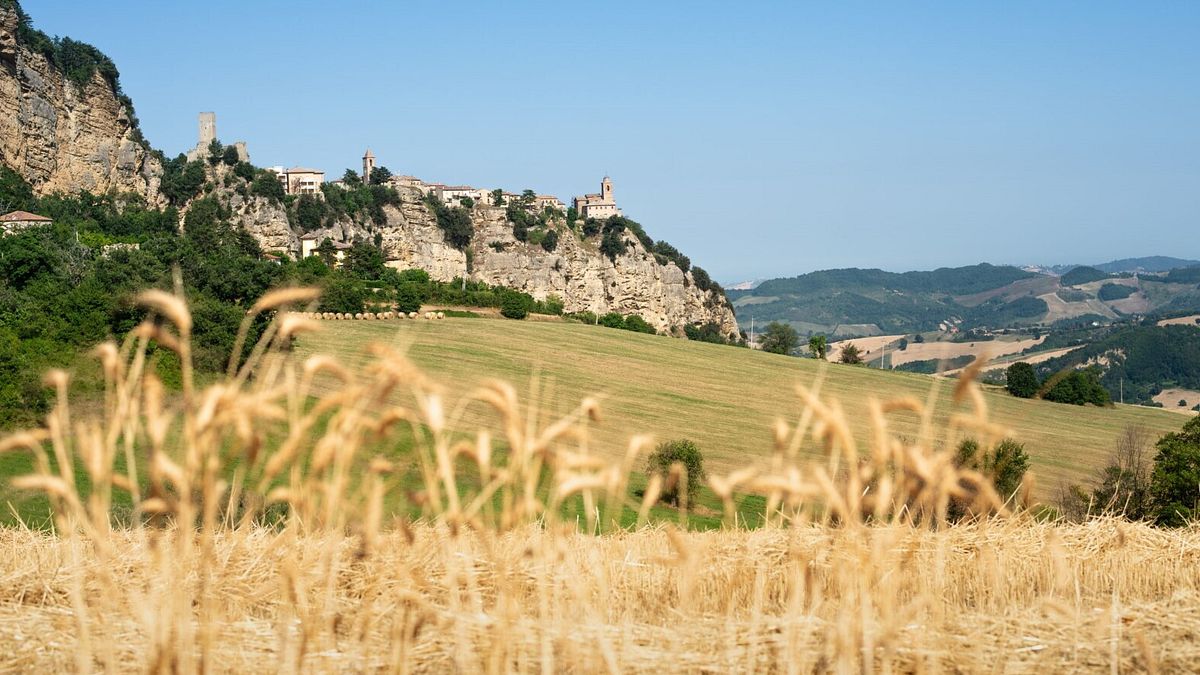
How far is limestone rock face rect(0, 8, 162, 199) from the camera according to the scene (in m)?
79.6

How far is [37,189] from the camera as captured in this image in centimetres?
8250

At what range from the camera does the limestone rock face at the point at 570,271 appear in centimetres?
11825

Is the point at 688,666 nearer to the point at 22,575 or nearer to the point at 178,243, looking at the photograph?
the point at 22,575

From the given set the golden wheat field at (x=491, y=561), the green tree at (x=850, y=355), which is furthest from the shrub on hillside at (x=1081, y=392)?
the golden wheat field at (x=491, y=561)

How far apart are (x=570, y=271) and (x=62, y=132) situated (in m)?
59.0

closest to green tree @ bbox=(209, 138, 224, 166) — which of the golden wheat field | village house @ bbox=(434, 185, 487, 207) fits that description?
village house @ bbox=(434, 185, 487, 207)

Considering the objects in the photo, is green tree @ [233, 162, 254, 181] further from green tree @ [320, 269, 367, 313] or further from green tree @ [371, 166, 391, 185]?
green tree @ [320, 269, 367, 313]

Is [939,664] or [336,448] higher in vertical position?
[336,448]

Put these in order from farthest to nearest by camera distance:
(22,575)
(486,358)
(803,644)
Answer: (486,358)
(22,575)
(803,644)

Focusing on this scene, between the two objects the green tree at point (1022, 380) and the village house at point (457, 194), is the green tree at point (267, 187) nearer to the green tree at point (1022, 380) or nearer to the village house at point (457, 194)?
the village house at point (457, 194)

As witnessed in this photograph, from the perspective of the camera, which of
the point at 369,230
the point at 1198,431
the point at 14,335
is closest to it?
the point at 1198,431

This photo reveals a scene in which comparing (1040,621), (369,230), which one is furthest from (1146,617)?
(369,230)

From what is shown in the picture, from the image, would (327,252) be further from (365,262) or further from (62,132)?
(62,132)

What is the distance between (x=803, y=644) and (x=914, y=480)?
91cm
